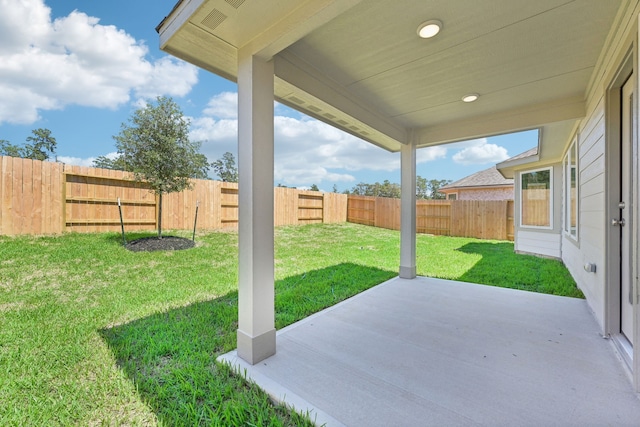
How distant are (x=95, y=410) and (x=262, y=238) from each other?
4.47 ft

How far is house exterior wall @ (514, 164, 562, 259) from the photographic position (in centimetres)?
598

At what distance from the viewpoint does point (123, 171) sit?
22.9ft

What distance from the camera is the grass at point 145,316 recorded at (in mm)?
1560

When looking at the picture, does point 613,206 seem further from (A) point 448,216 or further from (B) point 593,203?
(A) point 448,216

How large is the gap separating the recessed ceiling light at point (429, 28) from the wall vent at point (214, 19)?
4.55 feet

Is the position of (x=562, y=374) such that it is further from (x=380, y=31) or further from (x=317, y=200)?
(x=317, y=200)

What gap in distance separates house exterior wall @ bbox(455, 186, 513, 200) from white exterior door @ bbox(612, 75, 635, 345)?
1389 centimetres

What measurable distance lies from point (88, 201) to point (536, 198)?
36.1 feet

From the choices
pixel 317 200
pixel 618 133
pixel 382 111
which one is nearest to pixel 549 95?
pixel 618 133

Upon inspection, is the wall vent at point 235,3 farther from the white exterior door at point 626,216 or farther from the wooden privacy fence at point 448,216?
the wooden privacy fence at point 448,216

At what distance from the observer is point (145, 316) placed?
2.81m

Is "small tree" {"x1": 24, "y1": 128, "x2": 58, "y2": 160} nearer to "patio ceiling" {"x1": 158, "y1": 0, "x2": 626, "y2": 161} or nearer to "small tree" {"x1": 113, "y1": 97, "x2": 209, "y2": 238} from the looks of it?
"small tree" {"x1": 113, "y1": 97, "x2": 209, "y2": 238}

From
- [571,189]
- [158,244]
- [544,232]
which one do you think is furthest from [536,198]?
[158,244]

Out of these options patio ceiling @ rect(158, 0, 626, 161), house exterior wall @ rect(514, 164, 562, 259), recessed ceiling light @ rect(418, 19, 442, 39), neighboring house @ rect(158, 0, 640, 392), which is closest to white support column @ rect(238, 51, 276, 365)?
neighboring house @ rect(158, 0, 640, 392)
